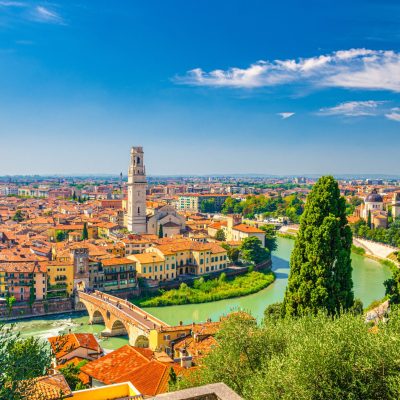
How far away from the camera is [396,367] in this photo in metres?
5.16

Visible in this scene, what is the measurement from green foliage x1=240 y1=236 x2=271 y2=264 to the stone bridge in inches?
449

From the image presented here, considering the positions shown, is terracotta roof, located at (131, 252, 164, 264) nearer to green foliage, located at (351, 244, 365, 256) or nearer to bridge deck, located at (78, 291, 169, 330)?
bridge deck, located at (78, 291, 169, 330)

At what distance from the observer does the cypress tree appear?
9.70m

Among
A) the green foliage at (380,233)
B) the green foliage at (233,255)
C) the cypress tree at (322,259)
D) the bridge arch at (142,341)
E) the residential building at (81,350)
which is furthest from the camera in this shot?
the green foliage at (380,233)

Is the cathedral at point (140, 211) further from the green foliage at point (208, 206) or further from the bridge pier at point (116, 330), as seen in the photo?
the green foliage at point (208, 206)

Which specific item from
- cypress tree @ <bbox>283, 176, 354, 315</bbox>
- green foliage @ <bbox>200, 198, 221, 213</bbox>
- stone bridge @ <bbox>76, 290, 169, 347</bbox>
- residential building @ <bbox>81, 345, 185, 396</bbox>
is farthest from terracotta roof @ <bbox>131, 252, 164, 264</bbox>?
green foliage @ <bbox>200, 198, 221, 213</bbox>

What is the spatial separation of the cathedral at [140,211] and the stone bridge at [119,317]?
611 inches

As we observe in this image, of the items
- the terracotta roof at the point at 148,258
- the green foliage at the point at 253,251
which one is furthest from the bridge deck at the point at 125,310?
the green foliage at the point at 253,251

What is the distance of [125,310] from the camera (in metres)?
18.8

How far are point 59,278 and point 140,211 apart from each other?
50.7 feet

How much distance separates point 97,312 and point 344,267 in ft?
45.0

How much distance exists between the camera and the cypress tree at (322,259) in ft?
31.8

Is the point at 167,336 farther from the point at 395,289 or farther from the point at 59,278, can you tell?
the point at 59,278

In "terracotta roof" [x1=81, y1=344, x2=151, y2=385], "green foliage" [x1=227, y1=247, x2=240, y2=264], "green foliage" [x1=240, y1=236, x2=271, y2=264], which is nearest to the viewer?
"terracotta roof" [x1=81, y1=344, x2=151, y2=385]
